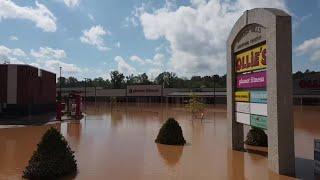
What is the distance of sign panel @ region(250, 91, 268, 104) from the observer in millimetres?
15930

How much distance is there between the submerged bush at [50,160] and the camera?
12.8 m

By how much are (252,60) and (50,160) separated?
31.6 ft

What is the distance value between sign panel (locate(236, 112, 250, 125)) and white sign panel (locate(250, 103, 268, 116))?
2.15ft

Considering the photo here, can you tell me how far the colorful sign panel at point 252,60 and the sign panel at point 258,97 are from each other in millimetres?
1064

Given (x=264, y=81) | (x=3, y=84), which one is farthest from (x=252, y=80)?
(x=3, y=84)

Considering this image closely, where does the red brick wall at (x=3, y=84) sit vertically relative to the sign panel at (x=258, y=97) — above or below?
above

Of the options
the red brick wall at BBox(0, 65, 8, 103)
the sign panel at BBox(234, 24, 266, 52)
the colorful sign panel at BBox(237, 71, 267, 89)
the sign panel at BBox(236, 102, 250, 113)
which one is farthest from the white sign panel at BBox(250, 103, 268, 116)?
the red brick wall at BBox(0, 65, 8, 103)

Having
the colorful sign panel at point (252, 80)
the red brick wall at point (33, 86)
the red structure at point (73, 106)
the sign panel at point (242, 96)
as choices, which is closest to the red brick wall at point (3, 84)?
the red brick wall at point (33, 86)

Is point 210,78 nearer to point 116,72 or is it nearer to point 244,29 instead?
point 116,72

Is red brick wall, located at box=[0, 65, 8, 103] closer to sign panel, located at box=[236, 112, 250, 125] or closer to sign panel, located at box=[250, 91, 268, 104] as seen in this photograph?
sign panel, located at box=[236, 112, 250, 125]

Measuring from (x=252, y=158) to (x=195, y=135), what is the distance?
9.43 metres

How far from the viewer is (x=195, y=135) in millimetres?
26500

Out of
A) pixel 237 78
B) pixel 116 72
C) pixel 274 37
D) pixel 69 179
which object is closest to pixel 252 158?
pixel 237 78

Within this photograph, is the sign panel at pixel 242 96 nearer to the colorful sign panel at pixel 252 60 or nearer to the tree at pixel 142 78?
the colorful sign panel at pixel 252 60
